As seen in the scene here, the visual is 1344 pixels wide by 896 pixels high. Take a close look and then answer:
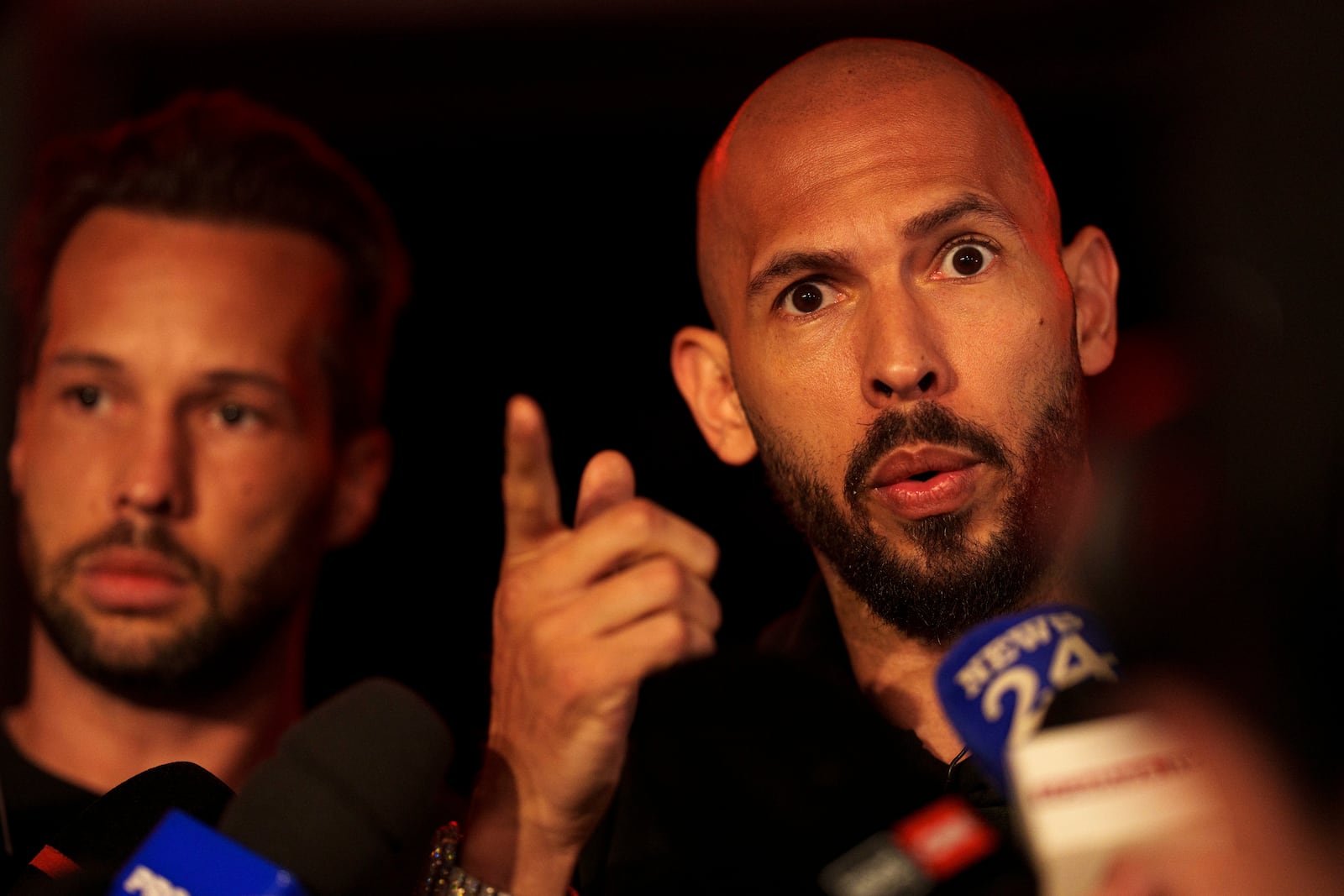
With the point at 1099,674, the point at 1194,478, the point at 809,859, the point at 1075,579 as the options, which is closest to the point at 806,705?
the point at 809,859

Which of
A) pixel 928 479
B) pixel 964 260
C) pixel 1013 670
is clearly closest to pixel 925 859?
pixel 1013 670

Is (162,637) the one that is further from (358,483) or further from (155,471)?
(358,483)

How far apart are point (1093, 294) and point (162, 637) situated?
1690 mm

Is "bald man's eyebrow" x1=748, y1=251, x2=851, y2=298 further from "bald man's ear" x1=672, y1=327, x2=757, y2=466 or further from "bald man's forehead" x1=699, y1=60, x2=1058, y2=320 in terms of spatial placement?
"bald man's ear" x1=672, y1=327, x2=757, y2=466

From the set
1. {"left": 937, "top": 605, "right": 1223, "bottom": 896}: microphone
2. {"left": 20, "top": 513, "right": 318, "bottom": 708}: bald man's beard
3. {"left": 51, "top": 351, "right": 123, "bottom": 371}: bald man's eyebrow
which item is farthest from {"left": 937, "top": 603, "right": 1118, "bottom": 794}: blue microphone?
{"left": 51, "top": 351, "right": 123, "bottom": 371}: bald man's eyebrow

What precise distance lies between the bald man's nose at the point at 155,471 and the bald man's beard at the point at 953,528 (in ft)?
3.87

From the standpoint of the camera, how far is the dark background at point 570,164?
8.42 ft

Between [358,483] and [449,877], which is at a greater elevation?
[358,483]

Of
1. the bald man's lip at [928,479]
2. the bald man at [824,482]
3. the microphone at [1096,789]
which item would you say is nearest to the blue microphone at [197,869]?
the bald man at [824,482]

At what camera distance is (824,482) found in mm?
1718

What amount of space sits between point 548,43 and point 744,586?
4.26 feet

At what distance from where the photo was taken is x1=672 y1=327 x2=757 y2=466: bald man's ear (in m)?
1.98

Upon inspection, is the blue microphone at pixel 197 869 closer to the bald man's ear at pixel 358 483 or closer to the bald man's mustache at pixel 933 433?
the bald man's mustache at pixel 933 433

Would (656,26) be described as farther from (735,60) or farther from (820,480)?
(820,480)
